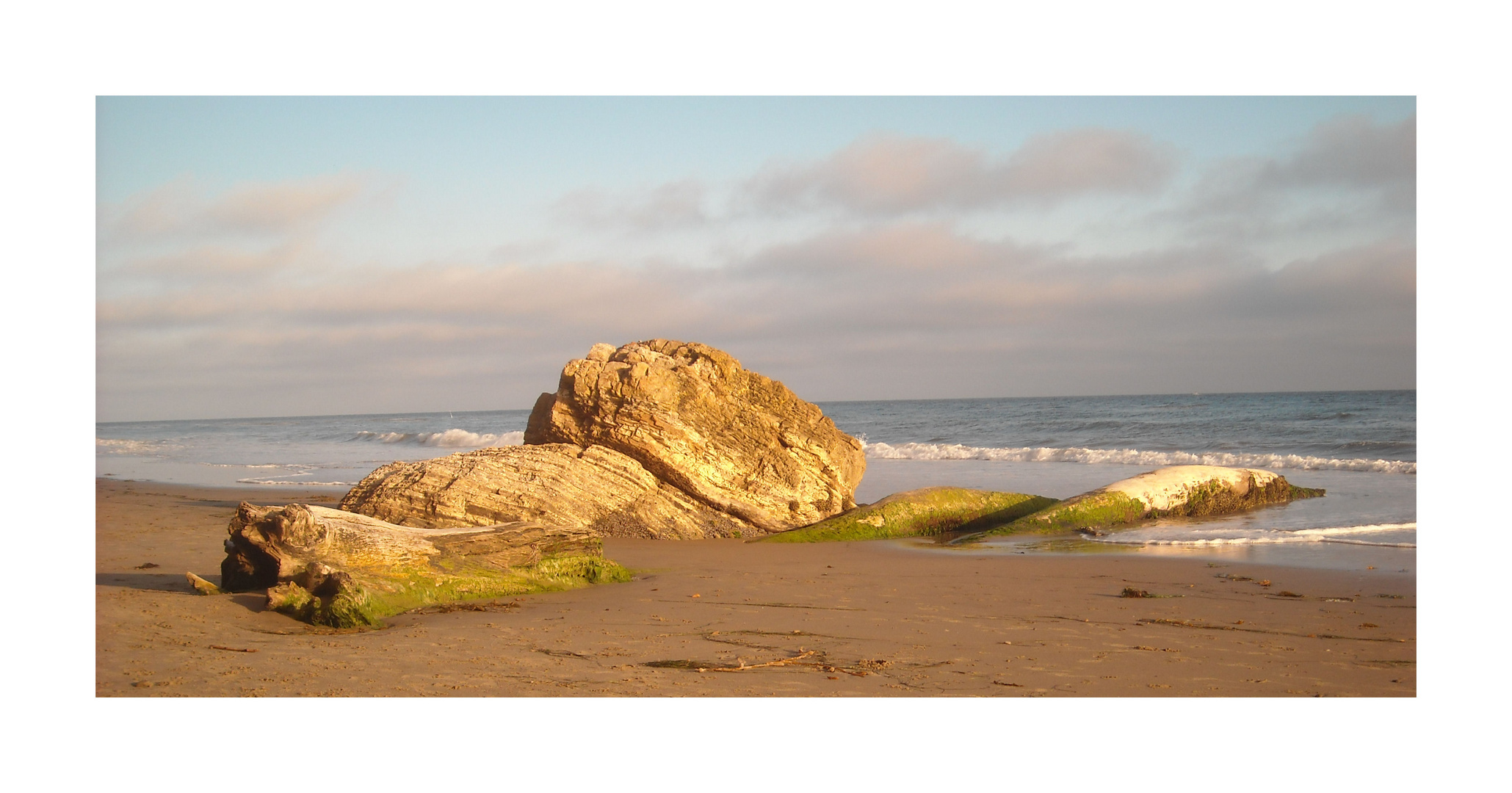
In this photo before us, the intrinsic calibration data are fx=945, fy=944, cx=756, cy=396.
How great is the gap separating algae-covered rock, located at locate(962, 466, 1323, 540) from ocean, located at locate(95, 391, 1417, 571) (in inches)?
9.9

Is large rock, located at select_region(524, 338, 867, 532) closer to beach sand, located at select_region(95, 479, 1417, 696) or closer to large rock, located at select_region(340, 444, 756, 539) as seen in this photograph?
large rock, located at select_region(340, 444, 756, 539)

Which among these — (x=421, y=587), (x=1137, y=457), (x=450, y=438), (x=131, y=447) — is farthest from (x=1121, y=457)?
(x=131, y=447)

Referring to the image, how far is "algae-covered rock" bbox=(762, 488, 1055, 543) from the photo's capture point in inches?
406

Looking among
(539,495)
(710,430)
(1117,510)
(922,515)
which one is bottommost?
(922,515)

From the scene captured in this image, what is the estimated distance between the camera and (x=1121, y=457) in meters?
23.4

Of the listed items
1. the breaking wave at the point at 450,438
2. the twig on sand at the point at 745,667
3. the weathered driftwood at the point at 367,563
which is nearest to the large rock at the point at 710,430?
the weathered driftwood at the point at 367,563

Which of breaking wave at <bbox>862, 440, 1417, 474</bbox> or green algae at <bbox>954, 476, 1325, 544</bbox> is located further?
breaking wave at <bbox>862, 440, 1417, 474</bbox>

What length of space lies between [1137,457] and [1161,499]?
13203 mm

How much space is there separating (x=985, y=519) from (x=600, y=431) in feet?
14.9

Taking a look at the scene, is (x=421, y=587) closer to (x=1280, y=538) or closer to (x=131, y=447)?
(x=1280, y=538)

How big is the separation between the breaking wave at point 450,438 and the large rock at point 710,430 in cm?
2185

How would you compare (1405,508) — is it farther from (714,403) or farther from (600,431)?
(600,431)

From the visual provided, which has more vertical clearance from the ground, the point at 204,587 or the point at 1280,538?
the point at 204,587

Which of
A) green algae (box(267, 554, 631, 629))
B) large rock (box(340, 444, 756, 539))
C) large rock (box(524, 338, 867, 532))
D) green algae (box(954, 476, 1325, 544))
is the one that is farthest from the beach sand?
large rock (box(524, 338, 867, 532))
